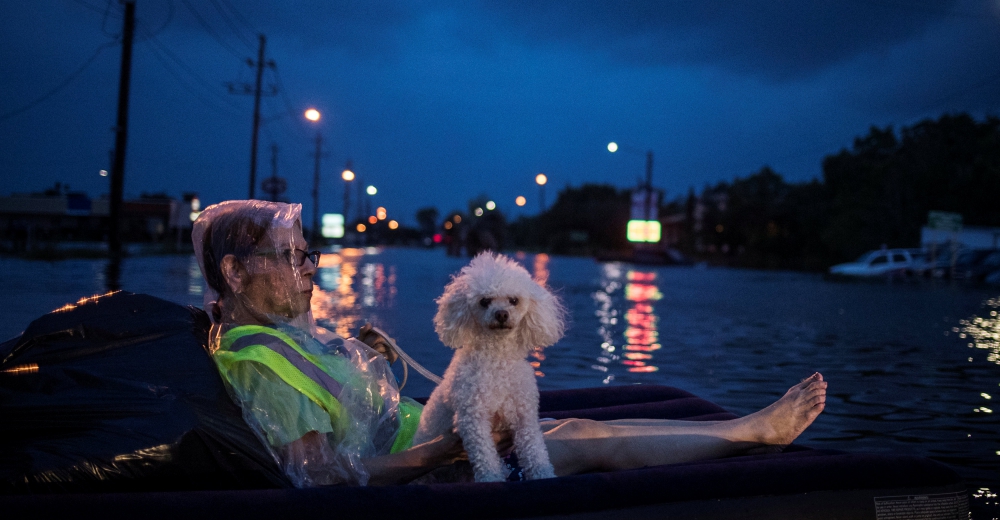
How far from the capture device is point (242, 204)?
3.26 m

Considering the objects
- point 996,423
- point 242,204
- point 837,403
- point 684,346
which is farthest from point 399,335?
point 242,204

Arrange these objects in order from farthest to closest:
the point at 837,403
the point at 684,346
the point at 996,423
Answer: the point at 684,346 < the point at 837,403 < the point at 996,423

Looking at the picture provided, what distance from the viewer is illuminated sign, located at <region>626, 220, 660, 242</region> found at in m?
68.1

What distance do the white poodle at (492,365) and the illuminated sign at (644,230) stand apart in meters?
65.3

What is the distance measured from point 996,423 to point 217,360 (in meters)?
5.99

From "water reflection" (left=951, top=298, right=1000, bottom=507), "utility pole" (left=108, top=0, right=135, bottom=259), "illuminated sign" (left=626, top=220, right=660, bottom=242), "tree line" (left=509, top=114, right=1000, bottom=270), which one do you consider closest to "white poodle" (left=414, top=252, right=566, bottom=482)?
"water reflection" (left=951, top=298, right=1000, bottom=507)

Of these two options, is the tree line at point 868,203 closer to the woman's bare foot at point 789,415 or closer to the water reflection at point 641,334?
the water reflection at point 641,334

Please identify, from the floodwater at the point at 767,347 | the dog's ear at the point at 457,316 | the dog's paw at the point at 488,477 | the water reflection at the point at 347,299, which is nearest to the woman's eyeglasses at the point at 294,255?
the dog's ear at the point at 457,316

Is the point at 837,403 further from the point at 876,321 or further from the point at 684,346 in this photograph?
the point at 876,321

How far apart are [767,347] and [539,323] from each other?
8692 millimetres

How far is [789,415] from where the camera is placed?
3602 mm

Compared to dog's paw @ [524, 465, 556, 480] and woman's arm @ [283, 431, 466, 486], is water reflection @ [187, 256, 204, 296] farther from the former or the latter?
dog's paw @ [524, 465, 556, 480]

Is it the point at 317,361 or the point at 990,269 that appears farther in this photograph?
the point at 990,269

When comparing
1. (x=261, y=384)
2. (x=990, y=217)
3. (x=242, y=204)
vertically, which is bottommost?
(x=261, y=384)
